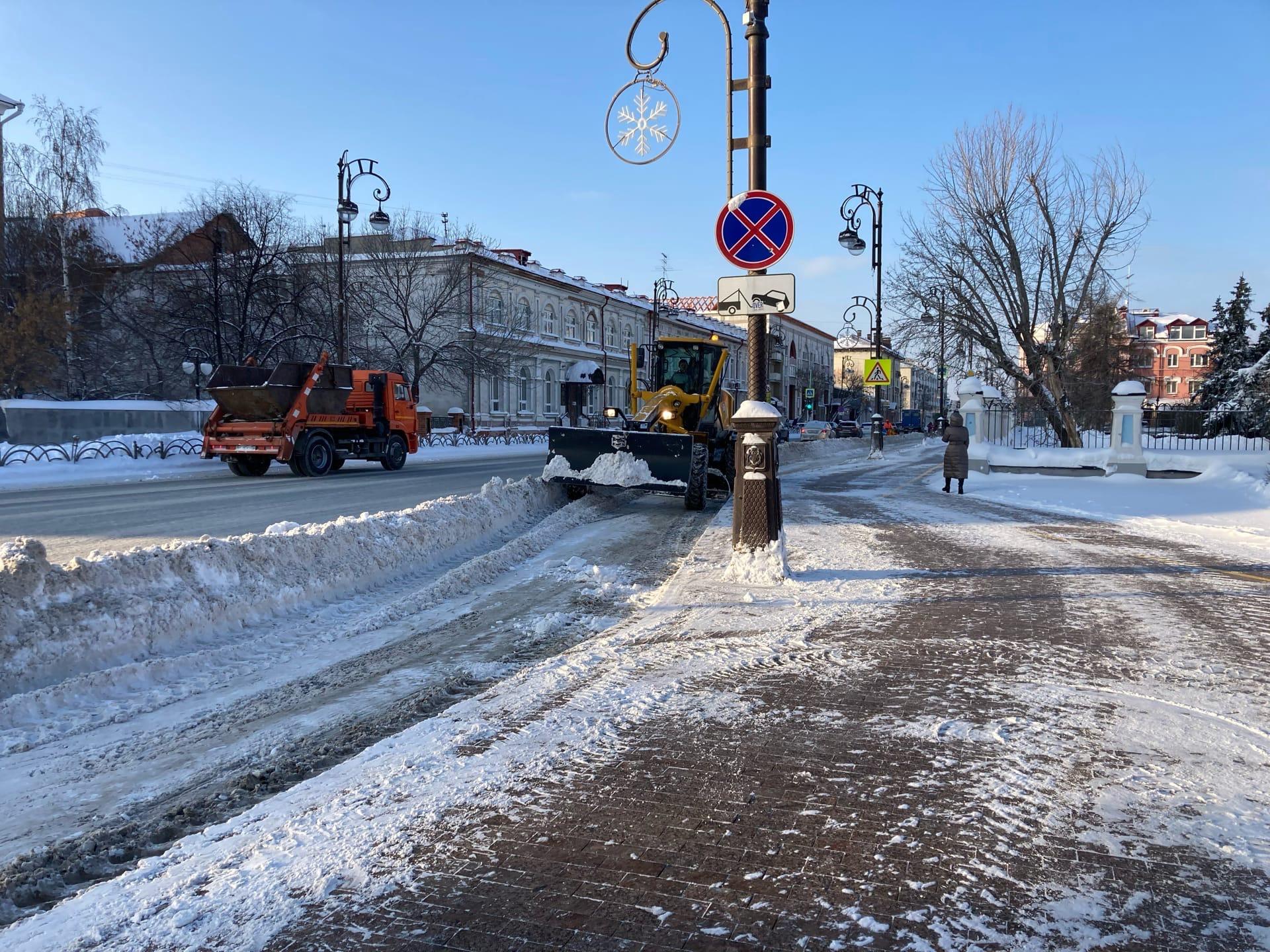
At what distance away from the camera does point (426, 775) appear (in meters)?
3.53

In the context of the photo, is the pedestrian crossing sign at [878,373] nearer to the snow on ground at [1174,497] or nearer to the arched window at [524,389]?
the snow on ground at [1174,497]

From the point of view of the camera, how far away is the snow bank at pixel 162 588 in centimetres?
525

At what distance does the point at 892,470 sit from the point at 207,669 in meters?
22.9

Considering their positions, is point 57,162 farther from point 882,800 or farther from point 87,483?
point 882,800

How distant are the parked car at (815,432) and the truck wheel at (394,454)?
3210 cm

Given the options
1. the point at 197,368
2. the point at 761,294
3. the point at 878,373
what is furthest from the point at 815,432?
the point at 761,294

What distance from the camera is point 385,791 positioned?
338cm

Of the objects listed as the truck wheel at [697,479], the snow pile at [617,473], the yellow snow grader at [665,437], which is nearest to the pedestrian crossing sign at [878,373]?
the yellow snow grader at [665,437]

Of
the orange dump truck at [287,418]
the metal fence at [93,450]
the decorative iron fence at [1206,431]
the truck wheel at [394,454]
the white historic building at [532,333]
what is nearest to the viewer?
the orange dump truck at [287,418]

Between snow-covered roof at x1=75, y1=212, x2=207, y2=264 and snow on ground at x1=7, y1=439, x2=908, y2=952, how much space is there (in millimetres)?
37311

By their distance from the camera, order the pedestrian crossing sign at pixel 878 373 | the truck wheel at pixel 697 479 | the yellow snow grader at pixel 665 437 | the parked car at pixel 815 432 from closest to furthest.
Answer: the yellow snow grader at pixel 665 437
the truck wheel at pixel 697 479
the pedestrian crossing sign at pixel 878 373
the parked car at pixel 815 432

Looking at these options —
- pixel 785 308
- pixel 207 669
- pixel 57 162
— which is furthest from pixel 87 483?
pixel 57 162

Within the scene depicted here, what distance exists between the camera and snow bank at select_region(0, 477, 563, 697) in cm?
525

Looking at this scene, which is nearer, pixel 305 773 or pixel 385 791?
pixel 385 791
